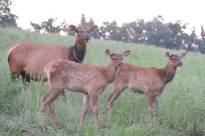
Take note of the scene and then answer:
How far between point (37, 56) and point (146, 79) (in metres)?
2.62

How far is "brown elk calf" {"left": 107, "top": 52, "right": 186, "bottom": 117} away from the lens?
12.2 m

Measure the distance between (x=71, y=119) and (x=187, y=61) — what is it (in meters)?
16.2

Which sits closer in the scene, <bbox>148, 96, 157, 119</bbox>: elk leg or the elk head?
<bbox>148, 96, 157, 119</bbox>: elk leg

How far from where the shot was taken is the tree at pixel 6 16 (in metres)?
32.1

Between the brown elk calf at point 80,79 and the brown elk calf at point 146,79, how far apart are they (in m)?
1.63

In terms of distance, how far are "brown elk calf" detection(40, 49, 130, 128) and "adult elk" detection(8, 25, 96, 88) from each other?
1.72 m

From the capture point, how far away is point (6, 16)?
115ft

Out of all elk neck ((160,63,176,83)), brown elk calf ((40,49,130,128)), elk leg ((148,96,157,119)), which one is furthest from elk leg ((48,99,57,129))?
elk neck ((160,63,176,83))

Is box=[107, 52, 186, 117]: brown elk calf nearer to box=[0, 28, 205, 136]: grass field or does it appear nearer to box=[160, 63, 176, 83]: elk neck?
box=[160, 63, 176, 83]: elk neck

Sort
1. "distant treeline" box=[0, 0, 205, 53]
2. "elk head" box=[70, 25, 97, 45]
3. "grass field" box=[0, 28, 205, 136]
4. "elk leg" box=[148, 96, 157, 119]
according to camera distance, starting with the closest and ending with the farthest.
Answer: "grass field" box=[0, 28, 205, 136]
"elk leg" box=[148, 96, 157, 119]
"elk head" box=[70, 25, 97, 45]
"distant treeline" box=[0, 0, 205, 53]

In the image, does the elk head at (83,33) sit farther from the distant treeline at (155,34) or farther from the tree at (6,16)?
the distant treeline at (155,34)

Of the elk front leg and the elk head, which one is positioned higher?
the elk head

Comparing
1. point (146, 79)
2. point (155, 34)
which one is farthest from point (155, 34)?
point (146, 79)

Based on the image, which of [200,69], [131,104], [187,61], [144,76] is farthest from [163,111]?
[187,61]
